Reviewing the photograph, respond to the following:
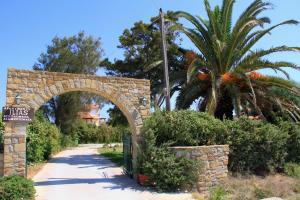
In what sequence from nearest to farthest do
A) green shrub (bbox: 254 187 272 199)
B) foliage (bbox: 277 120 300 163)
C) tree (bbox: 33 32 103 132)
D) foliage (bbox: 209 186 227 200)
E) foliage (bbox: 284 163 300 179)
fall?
foliage (bbox: 209 186 227 200) < green shrub (bbox: 254 187 272 199) < foliage (bbox: 284 163 300 179) < foliage (bbox: 277 120 300 163) < tree (bbox: 33 32 103 132)

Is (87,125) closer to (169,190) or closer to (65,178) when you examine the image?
(65,178)

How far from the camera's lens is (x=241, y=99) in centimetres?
1894

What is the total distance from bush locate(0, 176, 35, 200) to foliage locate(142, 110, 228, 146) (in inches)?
173

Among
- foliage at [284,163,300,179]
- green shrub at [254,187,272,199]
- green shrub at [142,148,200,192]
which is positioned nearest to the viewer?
green shrub at [254,187,272,199]

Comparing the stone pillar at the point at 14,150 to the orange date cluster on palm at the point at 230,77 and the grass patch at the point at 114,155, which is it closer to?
the grass patch at the point at 114,155

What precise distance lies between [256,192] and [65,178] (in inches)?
291

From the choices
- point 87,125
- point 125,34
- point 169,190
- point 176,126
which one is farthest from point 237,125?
point 87,125

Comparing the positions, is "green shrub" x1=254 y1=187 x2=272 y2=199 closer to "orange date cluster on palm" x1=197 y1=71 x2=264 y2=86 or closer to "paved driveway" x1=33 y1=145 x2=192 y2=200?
"paved driveway" x1=33 y1=145 x2=192 y2=200

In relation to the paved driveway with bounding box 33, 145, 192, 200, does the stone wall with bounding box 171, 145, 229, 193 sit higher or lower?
higher

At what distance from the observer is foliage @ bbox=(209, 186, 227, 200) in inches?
452

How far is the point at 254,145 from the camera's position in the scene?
1541 cm

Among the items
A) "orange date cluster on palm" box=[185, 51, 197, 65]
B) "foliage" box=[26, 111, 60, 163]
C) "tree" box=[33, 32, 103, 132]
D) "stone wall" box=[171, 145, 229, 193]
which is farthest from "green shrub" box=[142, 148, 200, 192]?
"tree" box=[33, 32, 103, 132]

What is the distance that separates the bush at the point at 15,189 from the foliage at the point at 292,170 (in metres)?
10.7

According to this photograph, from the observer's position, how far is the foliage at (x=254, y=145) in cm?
1509
